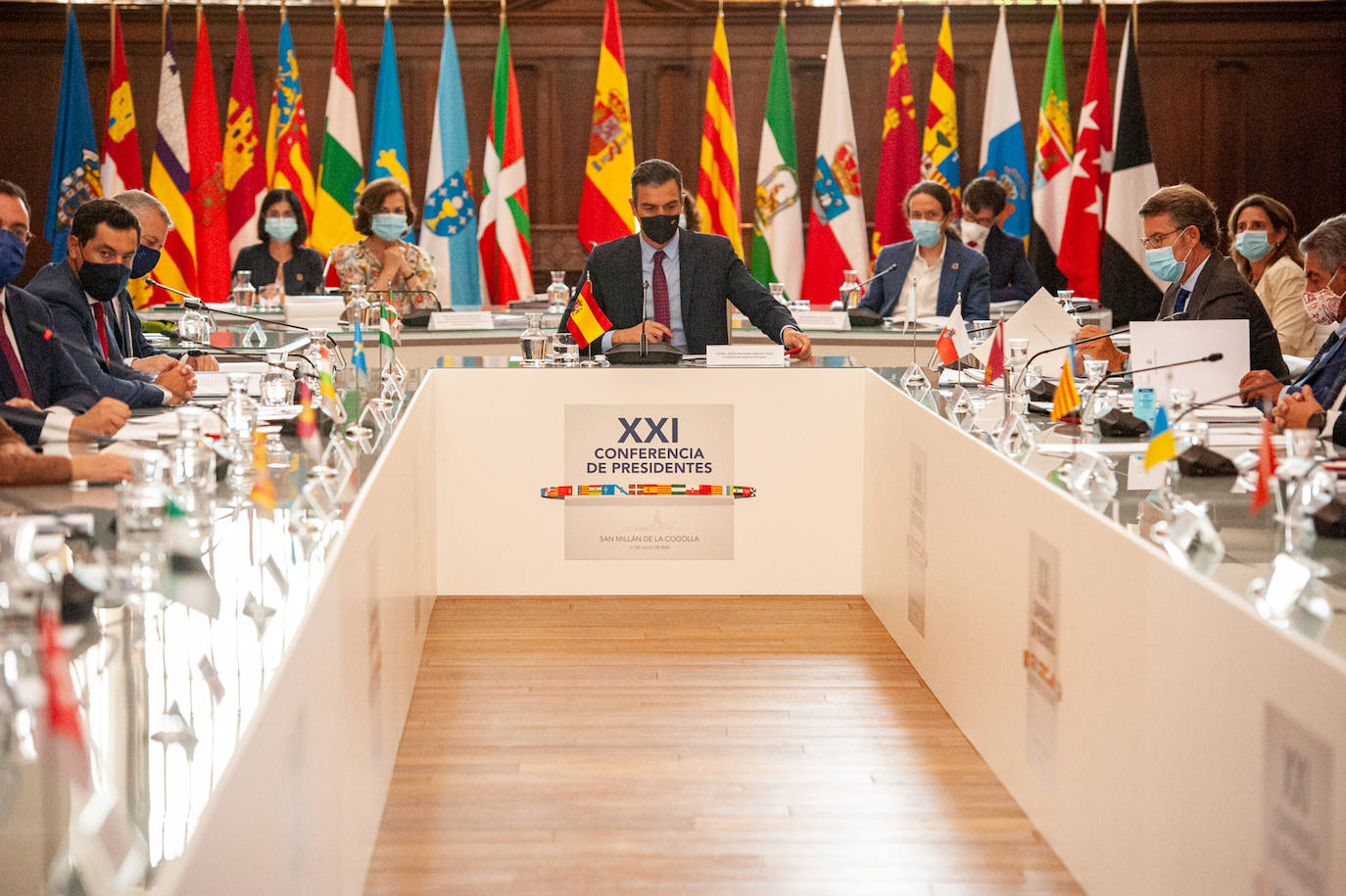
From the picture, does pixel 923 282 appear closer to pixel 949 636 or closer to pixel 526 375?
pixel 526 375

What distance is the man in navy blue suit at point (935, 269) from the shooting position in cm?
585

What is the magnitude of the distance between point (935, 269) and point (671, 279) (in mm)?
1641

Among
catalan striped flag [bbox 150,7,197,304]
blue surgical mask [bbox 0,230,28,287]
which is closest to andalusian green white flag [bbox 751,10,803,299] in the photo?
catalan striped flag [bbox 150,7,197,304]

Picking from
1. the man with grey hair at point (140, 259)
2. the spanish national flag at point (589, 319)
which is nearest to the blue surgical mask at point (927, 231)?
the spanish national flag at point (589, 319)

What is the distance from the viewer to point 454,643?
13.2 ft

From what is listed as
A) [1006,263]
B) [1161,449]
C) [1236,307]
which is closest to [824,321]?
[1006,263]

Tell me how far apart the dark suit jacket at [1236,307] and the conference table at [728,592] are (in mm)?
794

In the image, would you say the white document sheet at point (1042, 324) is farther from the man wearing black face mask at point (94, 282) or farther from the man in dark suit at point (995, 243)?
the man in dark suit at point (995, 243)

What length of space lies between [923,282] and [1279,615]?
438cm

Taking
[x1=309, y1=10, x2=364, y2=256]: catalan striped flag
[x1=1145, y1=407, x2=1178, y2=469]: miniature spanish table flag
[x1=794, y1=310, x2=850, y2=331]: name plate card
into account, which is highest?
[x1=309, y1=10, x2=364, y2=256]: catalan striped flag

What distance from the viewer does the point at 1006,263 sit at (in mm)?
6676

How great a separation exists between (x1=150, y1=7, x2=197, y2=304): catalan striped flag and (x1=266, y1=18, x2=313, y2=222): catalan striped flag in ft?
1.63

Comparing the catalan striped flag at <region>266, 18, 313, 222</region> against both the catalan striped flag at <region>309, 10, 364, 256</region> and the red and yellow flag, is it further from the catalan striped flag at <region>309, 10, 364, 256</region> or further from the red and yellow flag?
the red and yellow flag

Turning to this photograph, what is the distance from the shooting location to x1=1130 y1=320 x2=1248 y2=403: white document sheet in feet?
10.7
